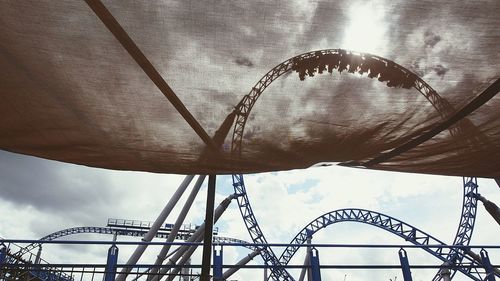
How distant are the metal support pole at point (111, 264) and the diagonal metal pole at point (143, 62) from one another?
3.72m

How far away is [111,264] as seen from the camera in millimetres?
5383

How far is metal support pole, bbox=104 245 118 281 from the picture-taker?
206 inches

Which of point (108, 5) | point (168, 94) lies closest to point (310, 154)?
point (168, 94)

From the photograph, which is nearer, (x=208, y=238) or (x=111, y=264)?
(x=208, y=238)

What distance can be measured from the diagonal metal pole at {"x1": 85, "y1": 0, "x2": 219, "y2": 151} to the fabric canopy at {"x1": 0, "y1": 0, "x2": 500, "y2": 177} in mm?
28

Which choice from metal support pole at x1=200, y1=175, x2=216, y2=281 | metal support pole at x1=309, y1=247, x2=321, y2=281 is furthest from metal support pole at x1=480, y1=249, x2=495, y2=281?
metal support pole at x1=200, y1=175, x2=216, y2=281

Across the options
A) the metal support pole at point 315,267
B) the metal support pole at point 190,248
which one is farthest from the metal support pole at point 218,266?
the metal support pole at point 190,248

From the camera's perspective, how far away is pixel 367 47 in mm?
1947

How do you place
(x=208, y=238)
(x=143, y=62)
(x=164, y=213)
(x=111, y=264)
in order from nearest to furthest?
(x=143, y=62) < (x=208, y=238) < (x=111, y=264) < (x=164, y=213)

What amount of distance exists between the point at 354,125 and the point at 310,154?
1.38 ft

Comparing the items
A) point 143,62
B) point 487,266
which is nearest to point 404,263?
point 487,266

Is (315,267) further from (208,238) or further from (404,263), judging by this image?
(208,238)

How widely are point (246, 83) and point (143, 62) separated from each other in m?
0.59

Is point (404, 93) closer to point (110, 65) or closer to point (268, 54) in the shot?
point (268, 54)
